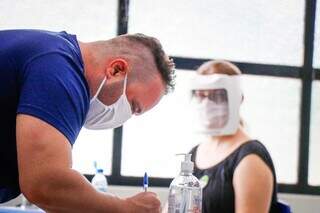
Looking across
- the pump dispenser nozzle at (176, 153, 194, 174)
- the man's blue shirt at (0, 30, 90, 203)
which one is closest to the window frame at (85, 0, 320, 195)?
the pump dispenser nozzle at (176, 153, 194, 174)

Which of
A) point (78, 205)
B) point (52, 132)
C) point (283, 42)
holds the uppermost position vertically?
point (283, 42)

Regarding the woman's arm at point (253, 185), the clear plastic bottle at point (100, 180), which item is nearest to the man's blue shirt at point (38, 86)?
the woman's arm at point (253, 185)

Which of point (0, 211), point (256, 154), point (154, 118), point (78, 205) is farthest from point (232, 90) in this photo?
point (78, 205)

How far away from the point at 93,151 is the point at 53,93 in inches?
69.7

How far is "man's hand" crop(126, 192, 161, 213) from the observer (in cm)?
88

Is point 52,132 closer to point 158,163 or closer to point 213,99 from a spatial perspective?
point 213,99

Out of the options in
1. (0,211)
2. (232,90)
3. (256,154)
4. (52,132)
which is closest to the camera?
(52,132)

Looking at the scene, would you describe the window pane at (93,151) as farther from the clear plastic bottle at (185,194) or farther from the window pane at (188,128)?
the clear plastic bottle at (185,194)

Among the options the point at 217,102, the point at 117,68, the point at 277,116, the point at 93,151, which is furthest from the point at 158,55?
the point at 277,116

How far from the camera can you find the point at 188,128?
248 cm

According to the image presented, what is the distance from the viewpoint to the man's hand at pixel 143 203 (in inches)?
34.7

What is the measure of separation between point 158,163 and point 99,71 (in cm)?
164

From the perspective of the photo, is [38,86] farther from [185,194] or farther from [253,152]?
[253,152]

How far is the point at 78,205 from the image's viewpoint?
2.64ft
